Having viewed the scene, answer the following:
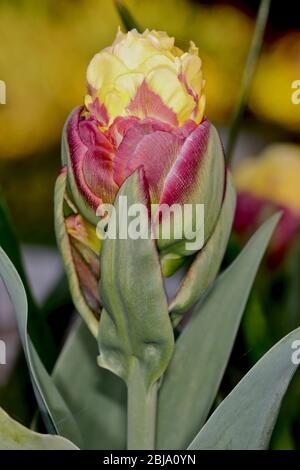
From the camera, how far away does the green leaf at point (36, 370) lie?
0.32m

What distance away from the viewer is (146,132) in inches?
11.6

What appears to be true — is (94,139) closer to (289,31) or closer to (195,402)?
(195,402)

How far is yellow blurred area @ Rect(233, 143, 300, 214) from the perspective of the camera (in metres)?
0.64

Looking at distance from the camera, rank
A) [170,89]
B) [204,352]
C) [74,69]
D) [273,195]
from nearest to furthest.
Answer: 1. [170,89]
2. [204,352]
3. [273,195]
4. [74,69]

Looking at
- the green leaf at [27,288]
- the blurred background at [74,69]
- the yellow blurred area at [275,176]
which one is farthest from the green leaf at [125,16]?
the blurred background at [74,69]

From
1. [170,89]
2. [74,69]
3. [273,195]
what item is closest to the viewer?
[170,89]

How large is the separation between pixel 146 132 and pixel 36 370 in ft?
0.40

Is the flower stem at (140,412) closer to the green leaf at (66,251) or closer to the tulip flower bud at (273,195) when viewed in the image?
the green leaf at (66,251)

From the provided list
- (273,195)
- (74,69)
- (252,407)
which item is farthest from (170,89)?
(74,69)

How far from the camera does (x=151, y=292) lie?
1.00 ft

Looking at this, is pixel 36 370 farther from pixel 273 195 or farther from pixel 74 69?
pixel 74 69

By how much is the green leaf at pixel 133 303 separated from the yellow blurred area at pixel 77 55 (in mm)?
521

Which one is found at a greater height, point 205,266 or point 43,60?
point 205,266

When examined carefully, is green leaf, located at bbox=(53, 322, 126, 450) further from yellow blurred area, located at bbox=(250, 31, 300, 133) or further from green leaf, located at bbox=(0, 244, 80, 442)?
yellow blurred area, located at bbox=(250, 31, 300, 133)
